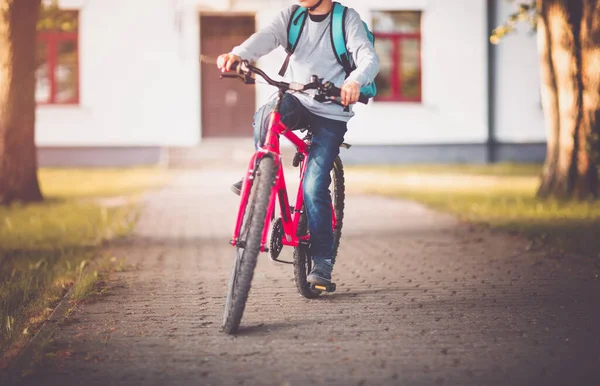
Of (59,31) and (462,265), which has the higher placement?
(59,31)

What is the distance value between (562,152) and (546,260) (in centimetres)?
498

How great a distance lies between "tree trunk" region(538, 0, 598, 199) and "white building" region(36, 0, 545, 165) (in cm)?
1030

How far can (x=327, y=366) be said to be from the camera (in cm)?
402

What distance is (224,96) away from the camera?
2245cm

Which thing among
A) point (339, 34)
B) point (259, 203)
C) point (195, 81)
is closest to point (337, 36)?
point (339, 34)

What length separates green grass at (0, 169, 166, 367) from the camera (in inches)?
218

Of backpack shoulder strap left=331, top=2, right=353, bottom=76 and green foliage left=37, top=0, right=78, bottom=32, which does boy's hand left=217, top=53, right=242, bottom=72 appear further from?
green foliage left=37, top=0, right=78, bottom=32

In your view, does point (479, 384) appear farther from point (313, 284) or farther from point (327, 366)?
point (313, 284)

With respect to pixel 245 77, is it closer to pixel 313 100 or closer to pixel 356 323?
pixel 313 100

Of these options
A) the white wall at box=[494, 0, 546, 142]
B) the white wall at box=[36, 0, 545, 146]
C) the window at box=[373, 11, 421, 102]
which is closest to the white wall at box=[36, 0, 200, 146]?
the white wall at box=[36, 0, 545, 146]

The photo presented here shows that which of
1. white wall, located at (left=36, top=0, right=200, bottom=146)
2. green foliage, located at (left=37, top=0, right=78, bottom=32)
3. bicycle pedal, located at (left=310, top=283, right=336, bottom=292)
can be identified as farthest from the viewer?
white wall, located at (left=36, top=0, right=200, bottom=146)

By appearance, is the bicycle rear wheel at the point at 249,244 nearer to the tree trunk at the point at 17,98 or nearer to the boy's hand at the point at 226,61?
the boy's hand at the point at 226,61

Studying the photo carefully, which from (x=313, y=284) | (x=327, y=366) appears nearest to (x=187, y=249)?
(x=313, y=284)

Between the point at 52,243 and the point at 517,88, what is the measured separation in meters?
16.2
